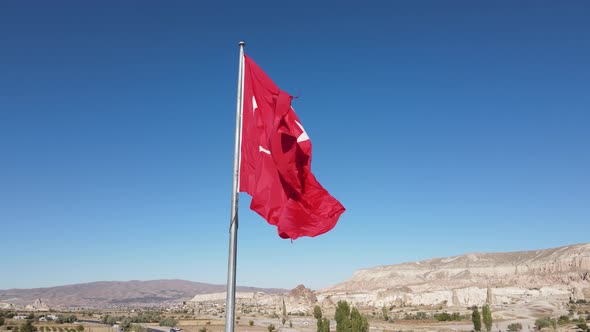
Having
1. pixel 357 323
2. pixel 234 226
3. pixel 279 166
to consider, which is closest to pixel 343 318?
pixel 357 323

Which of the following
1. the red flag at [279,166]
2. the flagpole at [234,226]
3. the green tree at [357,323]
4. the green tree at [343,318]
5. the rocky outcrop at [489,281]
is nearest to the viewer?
the flagpole at [234,226]

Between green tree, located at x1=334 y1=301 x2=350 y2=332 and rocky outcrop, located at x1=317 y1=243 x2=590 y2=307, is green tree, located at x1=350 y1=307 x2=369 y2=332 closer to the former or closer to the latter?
green tree, located at x1=334 y1=301 x2=350 y2=332

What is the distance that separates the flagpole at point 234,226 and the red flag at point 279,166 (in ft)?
0.88

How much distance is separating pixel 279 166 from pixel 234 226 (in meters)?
1.39

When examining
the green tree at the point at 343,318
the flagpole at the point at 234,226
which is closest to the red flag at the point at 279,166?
the flagpole at the point at 234,226

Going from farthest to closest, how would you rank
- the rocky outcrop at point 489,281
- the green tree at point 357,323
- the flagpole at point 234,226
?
the rocky outcrop at point 489,281 < the green tree at point 357,323 < the flagpole at point 234,226

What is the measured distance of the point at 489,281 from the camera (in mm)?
151000

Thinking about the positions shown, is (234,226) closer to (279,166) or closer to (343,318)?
(279,166)

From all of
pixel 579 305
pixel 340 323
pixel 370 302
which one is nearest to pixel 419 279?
pixel 370 302

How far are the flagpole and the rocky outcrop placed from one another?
119 metres

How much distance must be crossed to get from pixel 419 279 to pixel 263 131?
184231 mm

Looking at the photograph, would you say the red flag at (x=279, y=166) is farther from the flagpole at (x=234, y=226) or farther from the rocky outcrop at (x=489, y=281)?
the rocky outcrop at (x=489, y=281)

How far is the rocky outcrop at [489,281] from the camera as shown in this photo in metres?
122

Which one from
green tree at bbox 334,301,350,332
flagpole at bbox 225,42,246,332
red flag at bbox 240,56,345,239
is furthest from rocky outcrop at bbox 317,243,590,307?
flagpole at bbox 225,42,246,332
